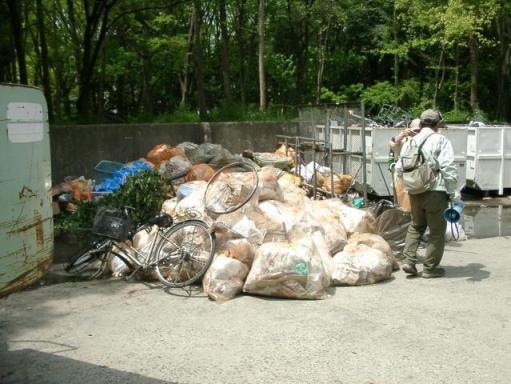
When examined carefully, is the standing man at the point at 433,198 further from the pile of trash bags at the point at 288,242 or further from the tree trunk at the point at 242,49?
the tree trunk at the point at 242,49

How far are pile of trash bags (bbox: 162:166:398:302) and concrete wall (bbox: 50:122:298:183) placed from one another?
4076mm

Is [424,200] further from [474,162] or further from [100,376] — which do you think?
[474,162]

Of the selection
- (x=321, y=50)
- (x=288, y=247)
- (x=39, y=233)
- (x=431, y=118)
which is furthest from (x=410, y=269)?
(x=321, y=50)

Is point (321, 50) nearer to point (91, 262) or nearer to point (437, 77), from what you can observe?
point (437, 77)

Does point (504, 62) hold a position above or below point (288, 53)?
below

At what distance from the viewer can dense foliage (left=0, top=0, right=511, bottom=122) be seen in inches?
743

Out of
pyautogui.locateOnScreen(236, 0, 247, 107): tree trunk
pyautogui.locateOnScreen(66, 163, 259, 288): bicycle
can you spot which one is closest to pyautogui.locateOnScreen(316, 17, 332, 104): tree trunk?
pyautogui.locateOnScreen(236, 0, 247, 107): tree trunk

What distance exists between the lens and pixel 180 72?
2592 cm

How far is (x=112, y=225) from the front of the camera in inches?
242

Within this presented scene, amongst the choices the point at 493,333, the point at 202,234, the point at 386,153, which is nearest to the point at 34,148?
the point at 202,234

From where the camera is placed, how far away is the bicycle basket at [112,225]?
6.12 metres

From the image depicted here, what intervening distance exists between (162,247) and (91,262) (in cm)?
108

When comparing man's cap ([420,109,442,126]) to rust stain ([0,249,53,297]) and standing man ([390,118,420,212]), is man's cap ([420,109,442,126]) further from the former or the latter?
rust stain ([0,249,53,297])

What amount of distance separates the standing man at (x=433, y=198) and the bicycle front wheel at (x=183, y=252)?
2248mm
